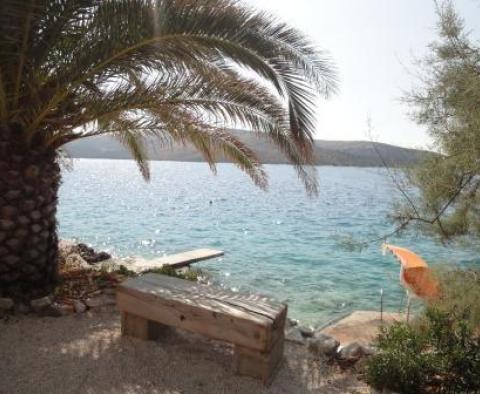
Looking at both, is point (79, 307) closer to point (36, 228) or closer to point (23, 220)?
point (36, 228)

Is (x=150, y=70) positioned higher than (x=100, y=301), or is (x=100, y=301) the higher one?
(x=150, y=70)

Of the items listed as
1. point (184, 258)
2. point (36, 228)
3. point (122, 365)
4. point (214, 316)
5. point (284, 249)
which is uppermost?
point (36, 228)

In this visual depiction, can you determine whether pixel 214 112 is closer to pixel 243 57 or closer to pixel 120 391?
pixel 243 57

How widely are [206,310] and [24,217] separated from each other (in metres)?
2.56

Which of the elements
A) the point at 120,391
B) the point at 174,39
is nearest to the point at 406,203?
the point at 174,39

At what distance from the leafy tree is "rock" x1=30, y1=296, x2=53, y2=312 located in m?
4.80

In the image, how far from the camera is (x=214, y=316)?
3512 mm

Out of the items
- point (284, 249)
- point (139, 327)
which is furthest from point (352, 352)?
point (284, 249)

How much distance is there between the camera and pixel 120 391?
3.20 meters

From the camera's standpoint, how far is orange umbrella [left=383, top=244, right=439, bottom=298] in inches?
212

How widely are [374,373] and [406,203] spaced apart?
3181mm

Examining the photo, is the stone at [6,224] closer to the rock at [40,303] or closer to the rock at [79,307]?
the rock at [40,303]

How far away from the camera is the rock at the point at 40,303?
14.8 ft

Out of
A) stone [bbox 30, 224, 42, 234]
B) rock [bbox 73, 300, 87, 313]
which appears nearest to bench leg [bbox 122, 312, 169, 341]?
rock [bbox 73, 300, 87, 313]
